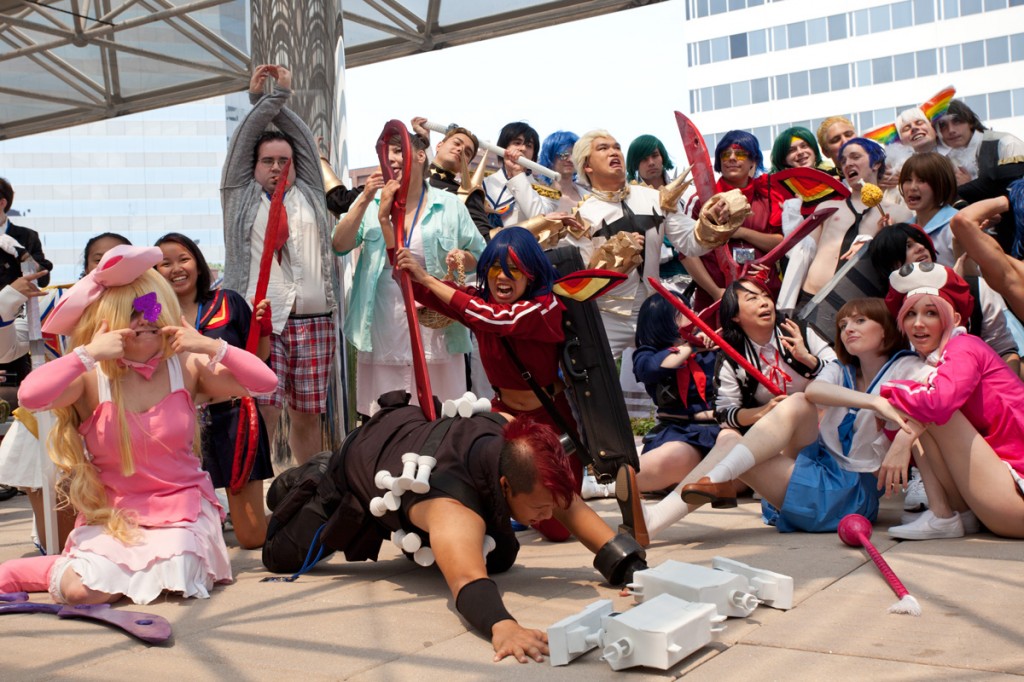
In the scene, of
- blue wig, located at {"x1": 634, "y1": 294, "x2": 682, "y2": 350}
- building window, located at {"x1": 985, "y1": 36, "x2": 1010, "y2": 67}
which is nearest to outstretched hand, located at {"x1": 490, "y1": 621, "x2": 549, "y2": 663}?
blue wig, located at {"x1": 634, "y1": 294, "x2": 682, "y2": 350}

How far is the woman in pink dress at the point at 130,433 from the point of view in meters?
3.84

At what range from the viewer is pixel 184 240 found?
16.3 ft

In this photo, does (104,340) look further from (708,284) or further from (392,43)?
(392,43)

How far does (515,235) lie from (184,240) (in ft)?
4.99

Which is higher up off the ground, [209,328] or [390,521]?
[209,328]

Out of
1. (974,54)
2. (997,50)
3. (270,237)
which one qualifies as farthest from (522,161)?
(974,54)

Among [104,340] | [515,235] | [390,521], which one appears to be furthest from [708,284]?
[104,340]

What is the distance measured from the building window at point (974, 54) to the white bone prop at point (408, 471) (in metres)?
57.6

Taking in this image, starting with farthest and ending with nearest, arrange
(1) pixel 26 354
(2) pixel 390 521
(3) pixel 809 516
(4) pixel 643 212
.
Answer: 1. (1) pixel 26 354
2. (4) pixel 643 212
3. (3) pixel 809 516
4. (2) pixel 390 521

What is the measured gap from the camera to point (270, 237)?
16.9 feet

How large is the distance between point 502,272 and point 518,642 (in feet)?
6.37

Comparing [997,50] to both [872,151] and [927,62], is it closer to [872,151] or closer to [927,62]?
[927,62]

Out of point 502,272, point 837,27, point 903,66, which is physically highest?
point 837,27

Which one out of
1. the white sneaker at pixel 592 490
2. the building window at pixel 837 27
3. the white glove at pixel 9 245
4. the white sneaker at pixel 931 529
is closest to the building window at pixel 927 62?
the building window at pixel 837 27
